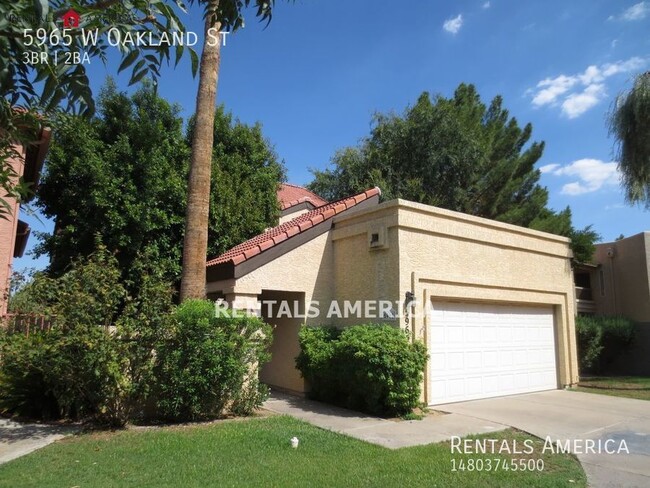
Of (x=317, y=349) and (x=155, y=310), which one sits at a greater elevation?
(x=155, y=310)

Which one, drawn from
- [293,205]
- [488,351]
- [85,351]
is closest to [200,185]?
[85,351]

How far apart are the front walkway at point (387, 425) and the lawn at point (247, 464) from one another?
449mm

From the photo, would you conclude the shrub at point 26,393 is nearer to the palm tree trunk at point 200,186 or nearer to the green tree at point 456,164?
the palm tree trunk at point 200,186

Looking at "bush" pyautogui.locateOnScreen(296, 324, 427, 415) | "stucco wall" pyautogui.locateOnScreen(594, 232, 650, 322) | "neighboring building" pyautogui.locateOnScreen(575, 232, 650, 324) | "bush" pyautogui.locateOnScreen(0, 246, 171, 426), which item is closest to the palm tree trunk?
"bush" pyautogui.locateOnScreen(0, 246, 171, 426)

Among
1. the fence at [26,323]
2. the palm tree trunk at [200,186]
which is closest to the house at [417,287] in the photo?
the palm tree trunk at [200,186]

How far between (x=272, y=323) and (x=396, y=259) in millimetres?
3863

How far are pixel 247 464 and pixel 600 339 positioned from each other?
15.8m

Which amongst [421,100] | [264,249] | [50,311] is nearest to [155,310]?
[50,311]

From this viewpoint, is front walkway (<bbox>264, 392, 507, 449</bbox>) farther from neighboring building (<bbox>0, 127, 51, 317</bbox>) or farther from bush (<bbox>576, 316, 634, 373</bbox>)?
bush (<bbox>576, 316, 634, 373</bbox>)

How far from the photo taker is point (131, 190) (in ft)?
41.8

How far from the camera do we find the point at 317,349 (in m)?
10.7

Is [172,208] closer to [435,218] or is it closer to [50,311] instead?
[50,311]

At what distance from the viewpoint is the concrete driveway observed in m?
6.36

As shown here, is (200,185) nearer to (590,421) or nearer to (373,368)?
(373,368)
